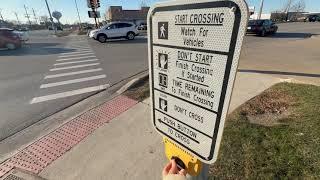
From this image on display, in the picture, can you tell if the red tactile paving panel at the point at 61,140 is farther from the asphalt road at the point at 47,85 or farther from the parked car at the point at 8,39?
the parked car at the point at 8,39

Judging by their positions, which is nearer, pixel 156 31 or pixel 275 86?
pixel 156 31

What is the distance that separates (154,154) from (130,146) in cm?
50

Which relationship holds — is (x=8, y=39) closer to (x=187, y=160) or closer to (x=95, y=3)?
(x=95, y=3)

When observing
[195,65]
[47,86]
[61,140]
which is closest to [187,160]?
[195,65]

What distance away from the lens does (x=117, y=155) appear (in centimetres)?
353

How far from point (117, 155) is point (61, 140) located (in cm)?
125

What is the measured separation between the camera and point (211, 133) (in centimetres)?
120

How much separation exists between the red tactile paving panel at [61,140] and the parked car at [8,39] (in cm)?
1787

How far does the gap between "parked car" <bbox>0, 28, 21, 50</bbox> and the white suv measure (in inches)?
260

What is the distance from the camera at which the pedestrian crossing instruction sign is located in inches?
37.9

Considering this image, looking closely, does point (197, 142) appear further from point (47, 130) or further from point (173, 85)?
point (47, 130)

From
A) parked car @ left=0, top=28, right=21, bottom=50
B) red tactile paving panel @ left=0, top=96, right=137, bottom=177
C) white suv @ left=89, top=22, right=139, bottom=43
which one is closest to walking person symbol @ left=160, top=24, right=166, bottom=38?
red tactile paving panel @ left=0, top=96, right=137, bottom=177

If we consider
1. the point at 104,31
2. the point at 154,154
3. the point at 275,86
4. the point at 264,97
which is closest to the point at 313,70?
the point at 275,86

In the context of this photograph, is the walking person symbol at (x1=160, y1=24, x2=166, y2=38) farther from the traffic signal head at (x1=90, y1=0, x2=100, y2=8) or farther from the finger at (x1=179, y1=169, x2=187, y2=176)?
the traffic signal head at (x1=90, y1=0, x2=100, y2=8)
